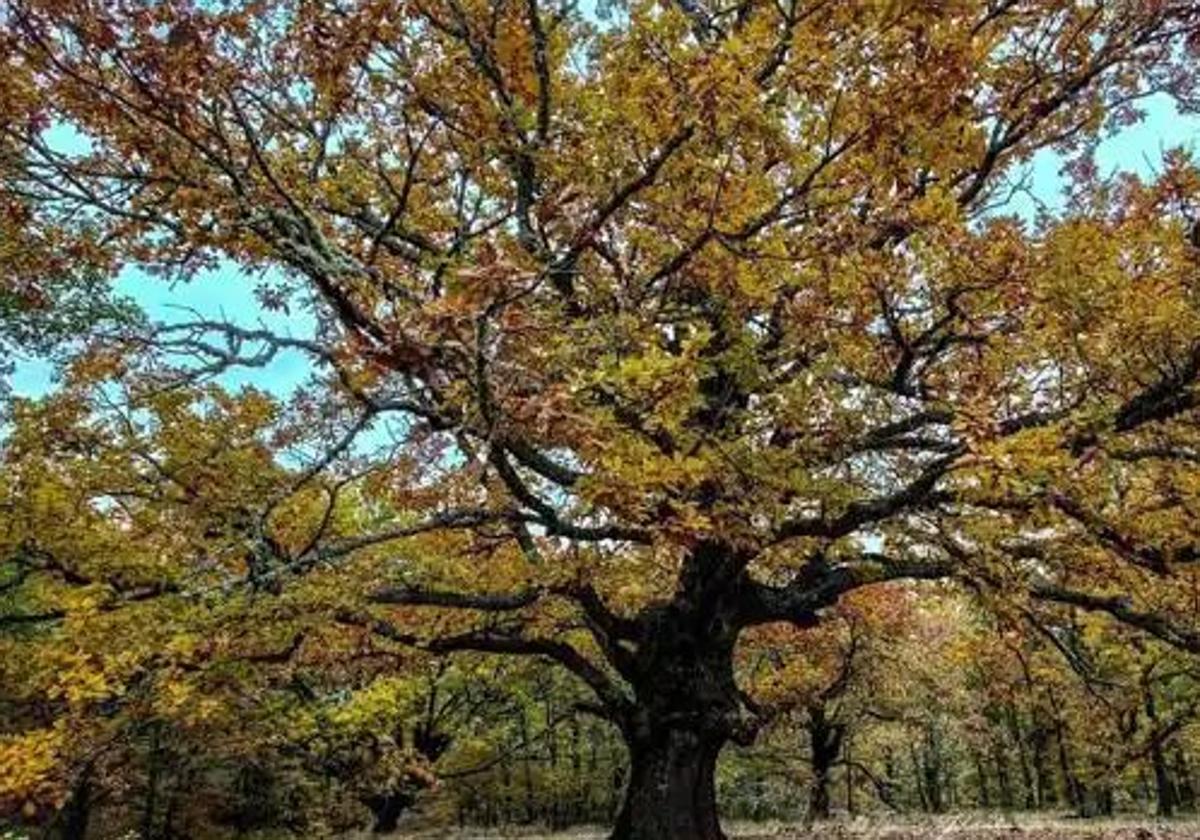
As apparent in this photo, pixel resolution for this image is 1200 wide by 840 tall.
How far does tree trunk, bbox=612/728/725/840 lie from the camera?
42.2ft

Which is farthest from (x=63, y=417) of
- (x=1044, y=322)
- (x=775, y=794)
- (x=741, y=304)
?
(x=775, y=794)

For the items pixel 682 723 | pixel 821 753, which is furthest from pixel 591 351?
pixel 821 753

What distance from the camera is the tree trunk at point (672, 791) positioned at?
1287cm

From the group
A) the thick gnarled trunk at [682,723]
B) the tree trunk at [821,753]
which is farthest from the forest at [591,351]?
the tree trunk at [821,753]

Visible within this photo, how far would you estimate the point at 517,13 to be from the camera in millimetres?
7805

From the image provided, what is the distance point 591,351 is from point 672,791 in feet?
27.1

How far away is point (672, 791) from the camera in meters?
13.0

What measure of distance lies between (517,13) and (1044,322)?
17.2 ft

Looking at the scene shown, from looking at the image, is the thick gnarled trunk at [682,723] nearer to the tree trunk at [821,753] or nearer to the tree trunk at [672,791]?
the tree trunk at [672,791]

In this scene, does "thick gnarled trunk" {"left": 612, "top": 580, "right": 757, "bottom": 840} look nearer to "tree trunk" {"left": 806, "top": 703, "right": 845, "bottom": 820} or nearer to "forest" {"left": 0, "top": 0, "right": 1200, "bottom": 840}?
"forest" {"left": 0, "top": 0, "right": 1200, "bottom": 840}

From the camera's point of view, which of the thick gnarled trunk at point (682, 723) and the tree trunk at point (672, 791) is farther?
the thick gnarled trunk at point (682, 723)

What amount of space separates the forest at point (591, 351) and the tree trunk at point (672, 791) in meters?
0.05

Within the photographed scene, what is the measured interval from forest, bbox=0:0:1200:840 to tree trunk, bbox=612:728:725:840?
0.05 m

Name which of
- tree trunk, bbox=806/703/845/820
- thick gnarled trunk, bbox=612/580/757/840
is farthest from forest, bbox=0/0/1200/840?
tree trunk, bbox=806/703/845/820
